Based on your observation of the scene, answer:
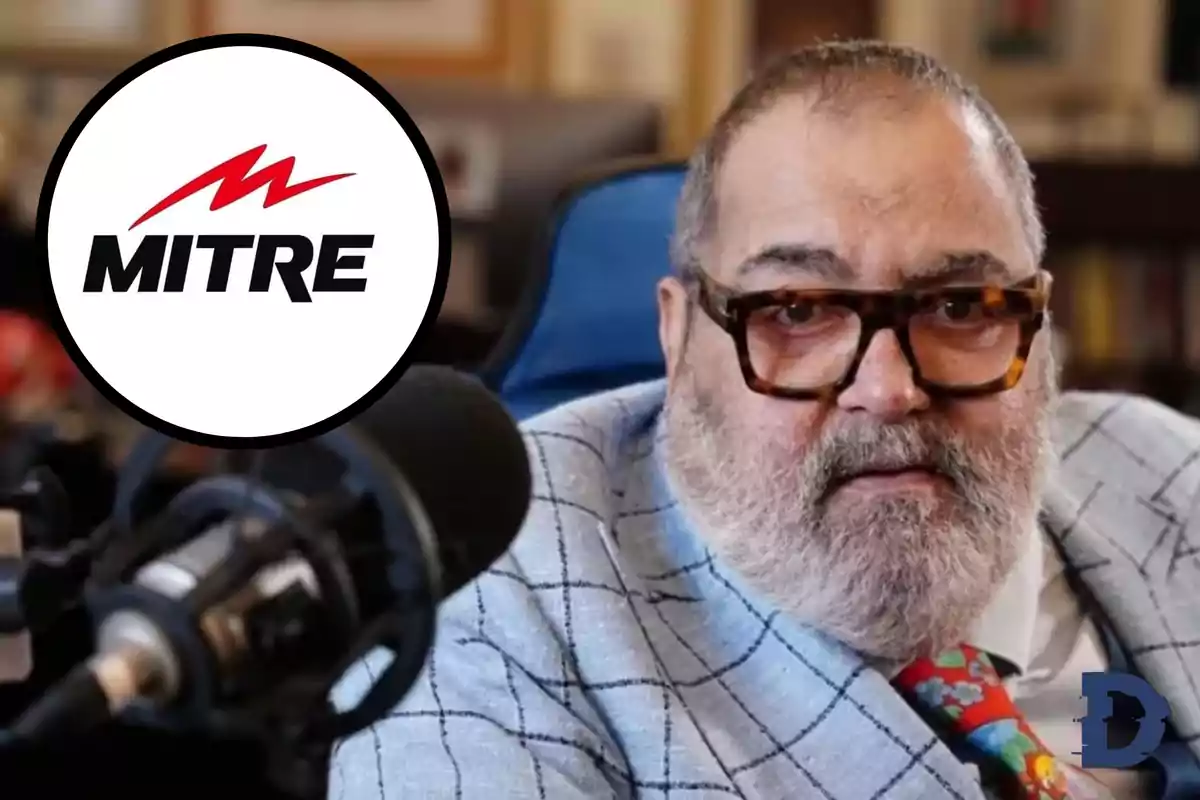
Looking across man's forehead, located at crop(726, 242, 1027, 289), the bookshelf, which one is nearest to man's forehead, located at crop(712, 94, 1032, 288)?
man's forehead, located at crop(726, 242, 1027, 289)

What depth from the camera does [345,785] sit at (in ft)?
1.37

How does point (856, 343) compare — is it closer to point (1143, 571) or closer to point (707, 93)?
point (1143, 571)

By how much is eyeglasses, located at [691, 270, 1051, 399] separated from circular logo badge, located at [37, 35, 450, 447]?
28 cm

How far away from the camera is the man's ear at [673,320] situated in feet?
2.37

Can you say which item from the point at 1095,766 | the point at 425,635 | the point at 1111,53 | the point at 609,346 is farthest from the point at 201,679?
the point at 1111,53

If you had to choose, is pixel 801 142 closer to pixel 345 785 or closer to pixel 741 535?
pixel 741 535

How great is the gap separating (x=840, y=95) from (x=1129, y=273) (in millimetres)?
929

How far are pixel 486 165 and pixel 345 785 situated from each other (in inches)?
18.2

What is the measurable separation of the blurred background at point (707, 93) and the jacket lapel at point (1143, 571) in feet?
0.72

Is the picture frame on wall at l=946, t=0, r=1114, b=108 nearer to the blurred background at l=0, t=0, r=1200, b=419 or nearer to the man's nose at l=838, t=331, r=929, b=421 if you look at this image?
the blurred background at l=0, t=0, r=1200, b=419

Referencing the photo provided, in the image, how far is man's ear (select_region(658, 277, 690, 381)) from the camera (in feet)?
2.37

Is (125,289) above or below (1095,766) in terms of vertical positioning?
above

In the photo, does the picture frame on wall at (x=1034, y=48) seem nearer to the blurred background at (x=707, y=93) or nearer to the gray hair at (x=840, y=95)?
the blurred background at (x=707, y=93)

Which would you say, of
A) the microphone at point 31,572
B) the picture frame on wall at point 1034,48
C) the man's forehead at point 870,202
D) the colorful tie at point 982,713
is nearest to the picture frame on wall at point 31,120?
the microphone at point 31,572
